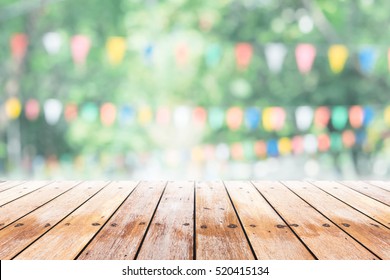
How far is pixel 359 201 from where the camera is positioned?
2145 mm

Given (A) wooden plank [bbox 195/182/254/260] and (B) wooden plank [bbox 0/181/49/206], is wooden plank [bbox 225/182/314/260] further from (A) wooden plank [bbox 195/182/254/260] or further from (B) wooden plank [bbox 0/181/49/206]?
(B) wooden plank [bbox 0/181/49/206]

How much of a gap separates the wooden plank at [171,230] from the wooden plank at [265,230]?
0.21m

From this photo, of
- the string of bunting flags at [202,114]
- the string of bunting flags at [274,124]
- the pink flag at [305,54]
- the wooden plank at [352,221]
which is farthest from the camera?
the string of bunting flags at [274,124]

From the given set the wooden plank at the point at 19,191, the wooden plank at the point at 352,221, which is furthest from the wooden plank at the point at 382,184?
the wooden plank at the point at 19,191

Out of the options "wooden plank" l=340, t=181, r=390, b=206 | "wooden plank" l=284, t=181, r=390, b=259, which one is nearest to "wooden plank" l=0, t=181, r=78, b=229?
"wooden plank" l=284, t=181, r=390, b=259

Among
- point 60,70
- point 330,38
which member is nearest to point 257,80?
point 330,38

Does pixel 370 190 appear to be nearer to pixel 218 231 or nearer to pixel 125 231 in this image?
pixel 218 231

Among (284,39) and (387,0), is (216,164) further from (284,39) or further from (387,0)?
(387,0)

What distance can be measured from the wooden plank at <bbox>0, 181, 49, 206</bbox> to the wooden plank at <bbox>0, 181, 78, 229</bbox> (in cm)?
4

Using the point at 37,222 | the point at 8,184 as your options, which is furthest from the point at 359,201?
the point at 8,184

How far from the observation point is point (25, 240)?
148 cm

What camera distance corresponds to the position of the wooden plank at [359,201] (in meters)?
1.84

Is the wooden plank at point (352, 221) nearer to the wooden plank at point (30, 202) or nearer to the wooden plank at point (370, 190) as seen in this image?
the wooden plank at point (370, 190)
